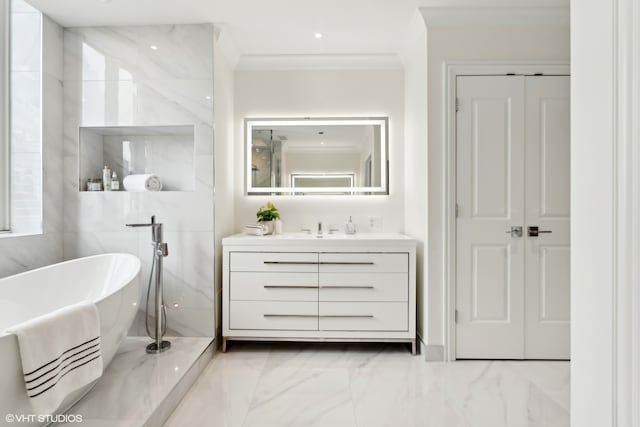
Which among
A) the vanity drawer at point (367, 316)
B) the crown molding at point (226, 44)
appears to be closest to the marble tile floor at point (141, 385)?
the vanity drawer at point (367, 316)

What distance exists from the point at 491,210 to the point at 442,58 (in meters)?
1.18

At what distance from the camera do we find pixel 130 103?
2799mm

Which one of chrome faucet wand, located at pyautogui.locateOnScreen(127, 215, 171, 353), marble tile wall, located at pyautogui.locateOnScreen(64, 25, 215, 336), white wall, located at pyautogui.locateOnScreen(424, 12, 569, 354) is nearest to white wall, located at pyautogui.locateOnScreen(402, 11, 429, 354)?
white wall, located at pyautogui.locateOnScreen(424, 12, 569, 354)

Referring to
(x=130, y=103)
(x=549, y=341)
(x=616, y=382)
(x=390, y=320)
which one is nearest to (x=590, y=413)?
(x=616, y=382)

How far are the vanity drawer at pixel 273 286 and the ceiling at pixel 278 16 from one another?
1948 millimetres

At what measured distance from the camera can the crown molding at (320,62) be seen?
10.7ft

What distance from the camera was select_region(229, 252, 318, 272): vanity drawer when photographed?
2.75 metres

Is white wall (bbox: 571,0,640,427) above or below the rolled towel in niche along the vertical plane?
below

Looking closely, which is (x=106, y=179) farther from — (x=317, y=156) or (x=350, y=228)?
(x=350, y=228)

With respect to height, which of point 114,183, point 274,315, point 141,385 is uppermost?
point 114,183

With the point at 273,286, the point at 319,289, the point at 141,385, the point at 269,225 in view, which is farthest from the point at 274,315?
the point at 141,385

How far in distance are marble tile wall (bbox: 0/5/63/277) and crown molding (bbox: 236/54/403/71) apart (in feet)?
4.91

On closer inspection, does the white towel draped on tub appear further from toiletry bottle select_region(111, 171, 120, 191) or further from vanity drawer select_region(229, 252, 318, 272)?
toiletry bottle select_region(111, 171, 120, 191)

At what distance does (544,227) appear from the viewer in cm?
260
